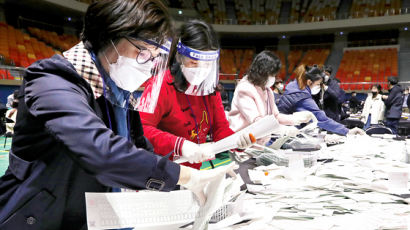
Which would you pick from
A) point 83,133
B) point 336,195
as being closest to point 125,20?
point 83,133

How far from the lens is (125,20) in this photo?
0.67 metres

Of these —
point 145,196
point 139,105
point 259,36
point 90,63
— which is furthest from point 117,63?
point 259,36

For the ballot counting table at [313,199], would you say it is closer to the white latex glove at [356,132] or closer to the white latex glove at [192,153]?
the white latex glove at [192,153]

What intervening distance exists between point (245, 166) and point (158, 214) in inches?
34.7

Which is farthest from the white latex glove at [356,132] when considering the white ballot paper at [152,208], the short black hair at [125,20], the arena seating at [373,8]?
the arena seating at [373,8]

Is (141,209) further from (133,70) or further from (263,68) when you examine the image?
(263,68)

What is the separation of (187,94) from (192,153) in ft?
1.31

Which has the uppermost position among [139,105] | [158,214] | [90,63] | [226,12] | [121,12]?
[226,12]

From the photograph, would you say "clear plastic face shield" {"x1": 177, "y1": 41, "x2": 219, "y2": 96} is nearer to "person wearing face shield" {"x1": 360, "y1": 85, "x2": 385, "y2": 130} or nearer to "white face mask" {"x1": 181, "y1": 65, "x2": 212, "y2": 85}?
"white face mask" {"x1": 181, "y1": 65, "x2": 212, "y2": 85}

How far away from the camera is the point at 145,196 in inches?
30.8

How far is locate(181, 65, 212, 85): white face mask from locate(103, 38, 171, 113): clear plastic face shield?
1.48 ft

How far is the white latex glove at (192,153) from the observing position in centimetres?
106

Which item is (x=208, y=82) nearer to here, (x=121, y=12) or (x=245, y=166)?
(x=245, y=166)

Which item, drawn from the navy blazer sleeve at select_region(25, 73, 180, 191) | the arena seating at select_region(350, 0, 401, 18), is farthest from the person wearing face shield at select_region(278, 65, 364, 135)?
the arena seating at select_region(350, 0, 401, 18)
